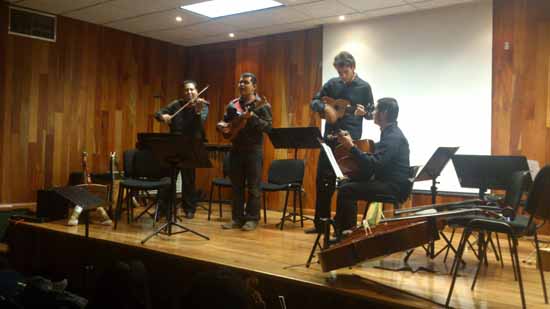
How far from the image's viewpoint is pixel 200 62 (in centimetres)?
820

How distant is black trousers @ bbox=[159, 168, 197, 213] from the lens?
5.39 m

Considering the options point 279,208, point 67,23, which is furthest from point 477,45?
point 67,23

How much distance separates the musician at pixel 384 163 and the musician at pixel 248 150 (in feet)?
4.07

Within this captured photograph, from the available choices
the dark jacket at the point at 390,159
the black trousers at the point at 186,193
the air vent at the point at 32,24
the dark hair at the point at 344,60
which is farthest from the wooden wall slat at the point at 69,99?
the dark jacket at the point at 390,159

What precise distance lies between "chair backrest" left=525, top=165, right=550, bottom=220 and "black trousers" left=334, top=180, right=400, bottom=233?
0.91 meters

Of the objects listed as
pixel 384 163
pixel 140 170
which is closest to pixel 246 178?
pixel 140 170

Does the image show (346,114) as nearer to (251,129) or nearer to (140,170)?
(251,129)

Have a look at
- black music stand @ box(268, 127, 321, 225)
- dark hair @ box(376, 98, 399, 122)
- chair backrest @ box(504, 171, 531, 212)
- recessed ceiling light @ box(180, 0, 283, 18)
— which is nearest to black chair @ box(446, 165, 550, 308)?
chair backrest @ box(504, 171, 531, 212)

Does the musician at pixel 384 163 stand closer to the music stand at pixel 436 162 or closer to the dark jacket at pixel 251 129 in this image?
the music stand at pixel 436 162

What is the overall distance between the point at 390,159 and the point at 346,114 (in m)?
1.00

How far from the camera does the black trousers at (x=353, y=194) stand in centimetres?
366

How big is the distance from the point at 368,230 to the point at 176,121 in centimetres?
308

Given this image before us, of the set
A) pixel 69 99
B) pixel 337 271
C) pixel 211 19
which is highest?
pixel 211 19

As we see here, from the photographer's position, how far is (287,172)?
18.2 feet
